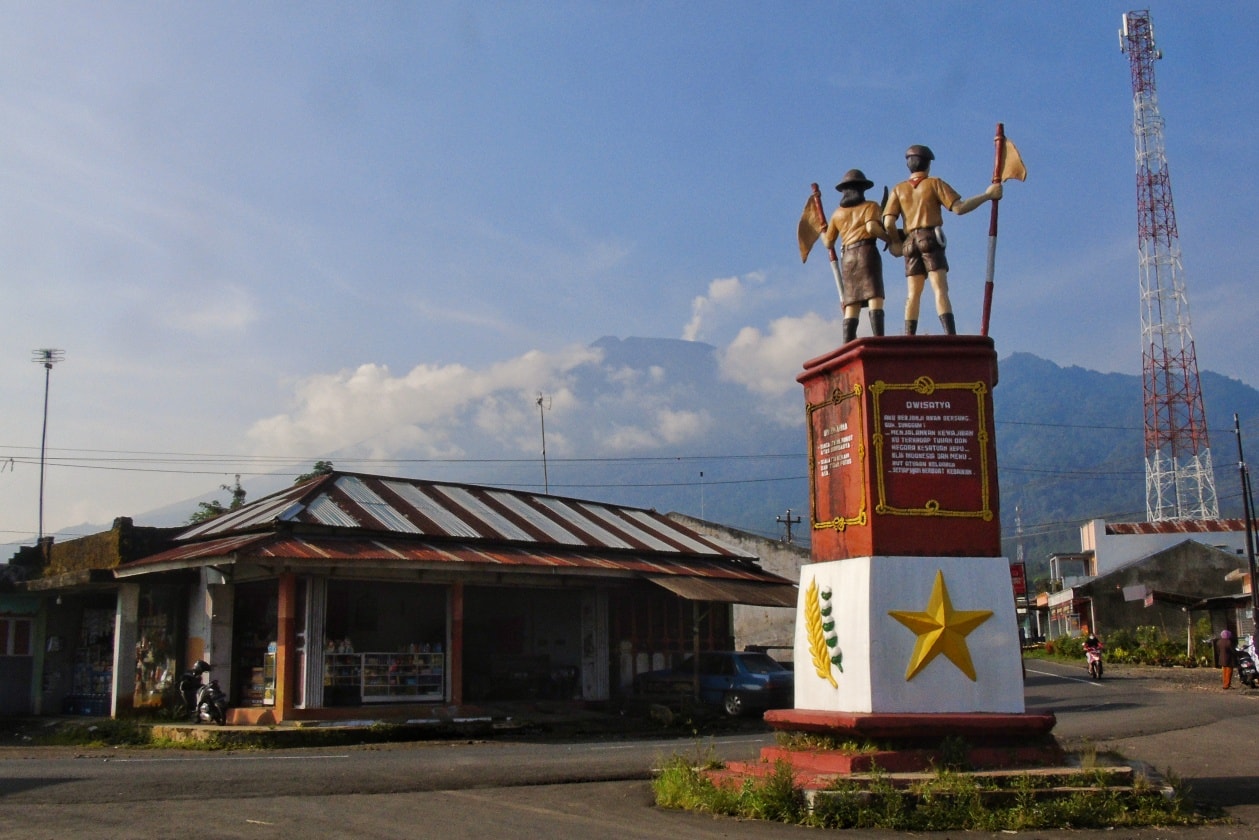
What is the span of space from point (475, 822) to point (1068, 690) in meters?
20.2

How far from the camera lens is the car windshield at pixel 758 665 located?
21391 millimetres

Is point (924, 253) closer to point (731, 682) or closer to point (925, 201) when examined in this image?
point (925, 201)

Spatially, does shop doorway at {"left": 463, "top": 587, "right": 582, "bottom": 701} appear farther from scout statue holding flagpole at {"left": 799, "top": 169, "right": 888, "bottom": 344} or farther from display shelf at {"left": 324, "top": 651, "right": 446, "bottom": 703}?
scout statue holding flagpole at {"left": 799, "top": 169, "right": 888, "bottom": 344}

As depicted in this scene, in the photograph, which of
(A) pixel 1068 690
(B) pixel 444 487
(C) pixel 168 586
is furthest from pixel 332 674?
(A) pixel 1068 690

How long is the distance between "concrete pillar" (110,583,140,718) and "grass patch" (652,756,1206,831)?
1524 cm

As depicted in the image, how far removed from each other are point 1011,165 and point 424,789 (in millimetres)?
7742

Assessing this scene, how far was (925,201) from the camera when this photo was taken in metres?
10.3

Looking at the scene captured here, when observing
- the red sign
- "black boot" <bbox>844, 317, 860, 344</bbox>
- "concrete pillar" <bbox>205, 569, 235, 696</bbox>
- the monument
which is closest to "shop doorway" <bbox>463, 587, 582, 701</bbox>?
"concrete pillar" <bbox>205, 569, 235, 696</bbox>

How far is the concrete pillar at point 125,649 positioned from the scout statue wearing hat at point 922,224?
1563 cm

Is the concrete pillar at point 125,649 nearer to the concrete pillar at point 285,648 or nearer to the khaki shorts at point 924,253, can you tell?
the concrete pillar at point 285,648

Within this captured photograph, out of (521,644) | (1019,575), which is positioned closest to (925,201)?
(521,644)

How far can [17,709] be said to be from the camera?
2308 cm

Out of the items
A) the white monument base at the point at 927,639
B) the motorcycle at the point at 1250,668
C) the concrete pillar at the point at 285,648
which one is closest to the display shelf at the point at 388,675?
the concrete pillar at the point at 285,648

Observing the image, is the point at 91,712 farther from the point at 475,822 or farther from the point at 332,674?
the point at 475,822
